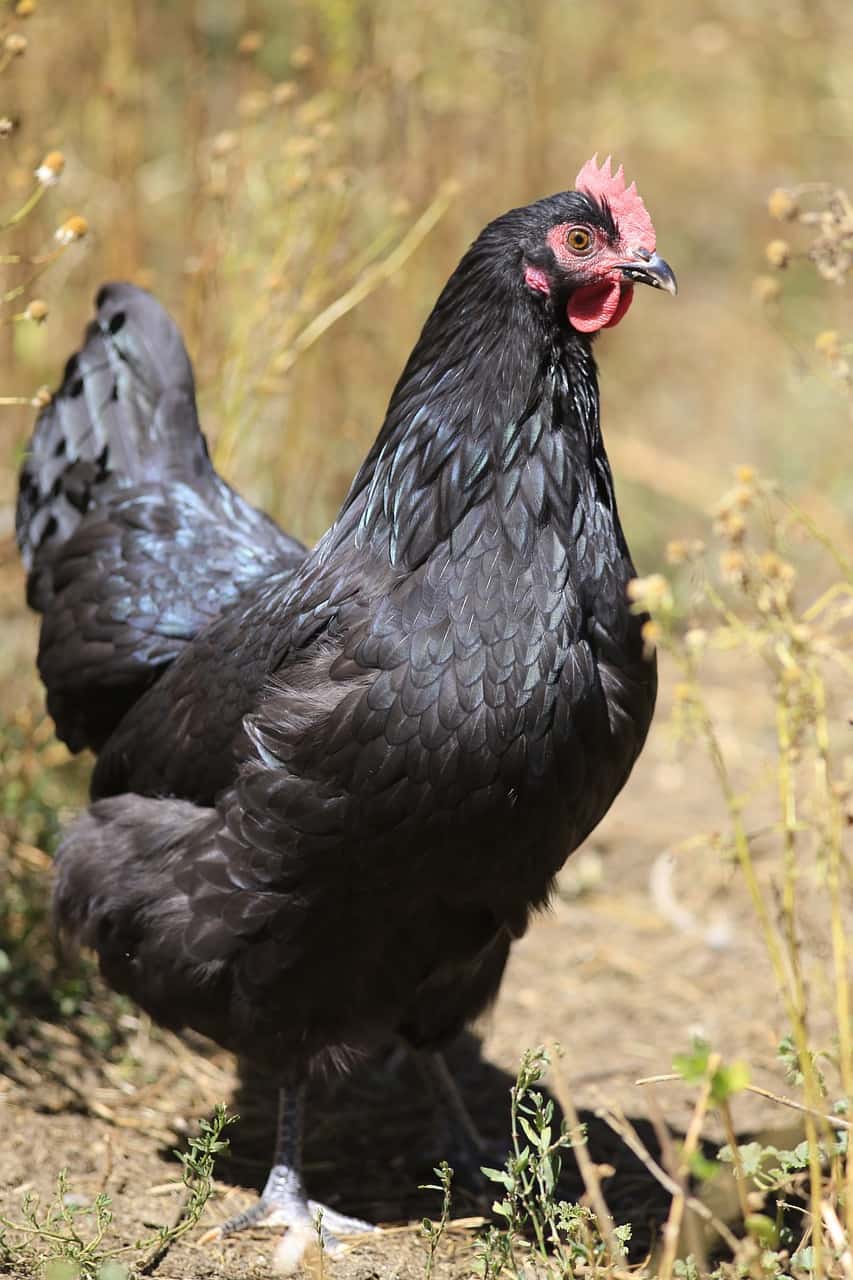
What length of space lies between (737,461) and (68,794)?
16.3 feet

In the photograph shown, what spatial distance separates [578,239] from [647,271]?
17 centimetres

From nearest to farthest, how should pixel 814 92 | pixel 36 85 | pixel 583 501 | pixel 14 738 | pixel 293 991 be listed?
pixel 583 501, pixel 293 991, pixel 14 738, pixel 36 85, pixel 814 92

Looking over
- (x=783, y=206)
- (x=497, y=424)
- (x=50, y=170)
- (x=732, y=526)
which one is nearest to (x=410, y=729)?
(x=497, y=424)

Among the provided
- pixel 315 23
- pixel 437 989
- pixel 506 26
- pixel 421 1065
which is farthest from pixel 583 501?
pixel 506 26

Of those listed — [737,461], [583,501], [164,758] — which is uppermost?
[737,461]

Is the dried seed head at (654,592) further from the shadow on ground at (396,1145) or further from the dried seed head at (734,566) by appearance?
the shadow on ground at (396,1145)

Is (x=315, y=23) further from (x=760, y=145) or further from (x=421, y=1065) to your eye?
(x=760, y=145)

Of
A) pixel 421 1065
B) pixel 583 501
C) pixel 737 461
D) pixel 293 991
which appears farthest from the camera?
pixel 737 461

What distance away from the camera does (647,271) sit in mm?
3143

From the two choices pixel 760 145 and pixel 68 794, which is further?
pixel 760 145

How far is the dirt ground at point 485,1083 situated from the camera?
12.3 feet

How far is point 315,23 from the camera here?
5.60 meters

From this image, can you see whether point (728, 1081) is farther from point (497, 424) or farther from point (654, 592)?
point (497, 424)

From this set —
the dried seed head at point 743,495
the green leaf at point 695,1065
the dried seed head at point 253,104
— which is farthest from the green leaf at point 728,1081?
the dried seed head at point 253,104
